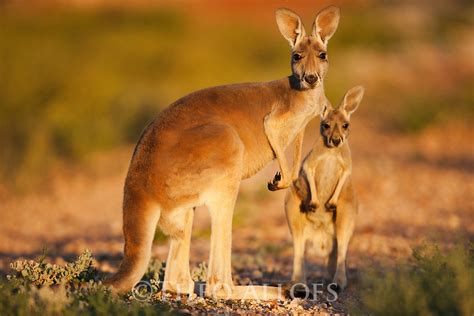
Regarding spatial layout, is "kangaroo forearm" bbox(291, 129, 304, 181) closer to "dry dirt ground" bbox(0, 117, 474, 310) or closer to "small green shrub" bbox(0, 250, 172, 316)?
"dry dirt ground" bbox(0, 117, 474, 310)

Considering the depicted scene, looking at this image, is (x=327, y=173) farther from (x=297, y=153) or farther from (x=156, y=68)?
(x=156, y=68)

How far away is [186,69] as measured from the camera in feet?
68.7

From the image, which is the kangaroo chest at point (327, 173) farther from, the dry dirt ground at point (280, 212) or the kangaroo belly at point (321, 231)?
the dry dirt ground at point (280, 212)

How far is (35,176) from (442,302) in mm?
9111

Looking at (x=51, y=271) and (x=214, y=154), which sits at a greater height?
(x=214, y=154)

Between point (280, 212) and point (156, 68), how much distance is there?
40.0 feet

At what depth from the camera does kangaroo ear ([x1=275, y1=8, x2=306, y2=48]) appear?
224 inches

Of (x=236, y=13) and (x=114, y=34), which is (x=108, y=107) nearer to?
(x=114, y=34)

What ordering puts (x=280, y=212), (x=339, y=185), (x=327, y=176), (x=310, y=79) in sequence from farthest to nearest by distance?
(x=280, y=212) → (x=327, y=176) → (x=339, y=185) → (x=310, y=79)

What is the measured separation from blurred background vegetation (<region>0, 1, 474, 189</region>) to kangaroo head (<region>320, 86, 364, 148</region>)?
716 centimetres

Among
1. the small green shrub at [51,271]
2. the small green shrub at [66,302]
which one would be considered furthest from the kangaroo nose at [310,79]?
the small green shrub at [51,271]

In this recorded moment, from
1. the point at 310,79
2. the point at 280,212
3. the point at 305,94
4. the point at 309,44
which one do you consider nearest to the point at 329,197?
the point at 305,94

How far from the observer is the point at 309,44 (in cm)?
555

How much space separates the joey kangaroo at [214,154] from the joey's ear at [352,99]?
0.39 metres
